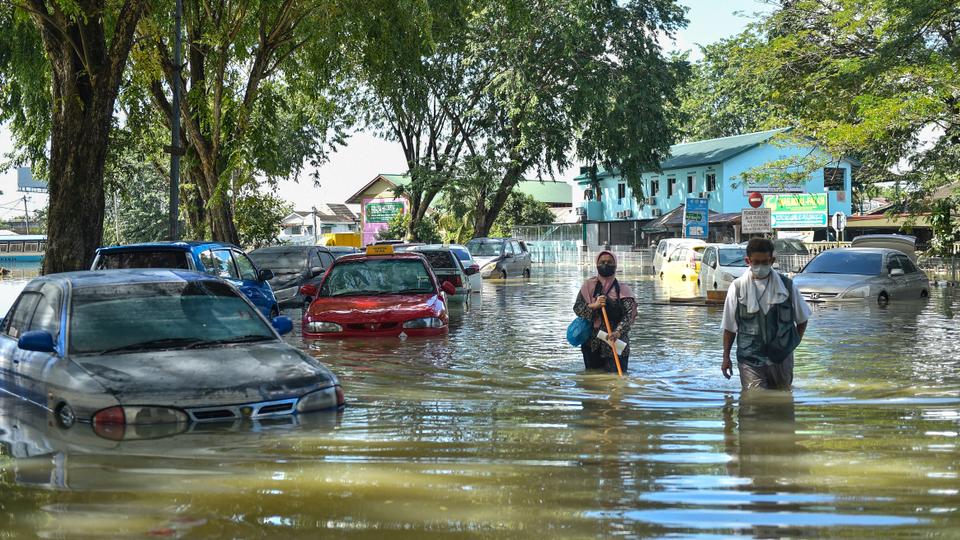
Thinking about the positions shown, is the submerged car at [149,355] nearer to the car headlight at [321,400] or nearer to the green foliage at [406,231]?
the car headlight at [321,400]

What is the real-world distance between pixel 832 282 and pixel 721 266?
5791 millimetres

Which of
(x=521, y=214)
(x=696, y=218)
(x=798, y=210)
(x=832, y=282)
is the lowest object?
(x=832, y=282)

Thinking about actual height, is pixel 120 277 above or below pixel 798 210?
below

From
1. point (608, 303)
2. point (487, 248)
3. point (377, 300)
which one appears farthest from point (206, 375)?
point (487, 248)

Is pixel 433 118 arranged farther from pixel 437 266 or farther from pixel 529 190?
pixel 529 190

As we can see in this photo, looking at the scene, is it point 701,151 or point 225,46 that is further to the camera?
point 701,151

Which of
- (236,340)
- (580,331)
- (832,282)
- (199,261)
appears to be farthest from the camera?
(832,282)

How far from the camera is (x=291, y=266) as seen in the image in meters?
24.8

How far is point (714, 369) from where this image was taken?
12.8 m

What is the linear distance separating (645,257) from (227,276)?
154ft

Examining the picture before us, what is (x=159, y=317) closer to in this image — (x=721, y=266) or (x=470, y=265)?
(x=470, y=265)

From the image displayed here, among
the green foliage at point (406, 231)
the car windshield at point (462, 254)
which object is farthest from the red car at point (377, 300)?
the green foliage at point (406, 231)

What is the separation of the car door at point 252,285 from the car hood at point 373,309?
2.44 meters

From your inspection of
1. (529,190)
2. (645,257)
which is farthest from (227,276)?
(529,190)
